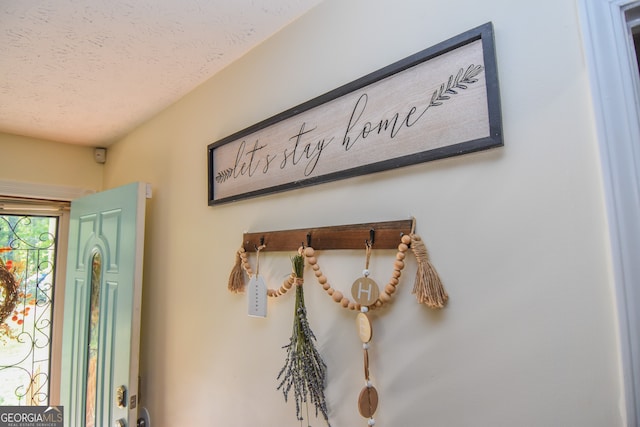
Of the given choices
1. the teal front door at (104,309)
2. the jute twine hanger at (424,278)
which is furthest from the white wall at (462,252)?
the teal front door at (104,309)

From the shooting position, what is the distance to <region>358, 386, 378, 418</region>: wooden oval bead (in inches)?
27.7

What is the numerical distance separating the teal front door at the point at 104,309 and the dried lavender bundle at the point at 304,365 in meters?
0.89

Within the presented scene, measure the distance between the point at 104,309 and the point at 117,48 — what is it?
1.16m

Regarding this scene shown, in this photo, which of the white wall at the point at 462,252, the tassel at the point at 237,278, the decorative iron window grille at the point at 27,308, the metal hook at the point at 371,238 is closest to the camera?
A: the white wall at the point at 462,252

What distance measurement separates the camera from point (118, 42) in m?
1.03

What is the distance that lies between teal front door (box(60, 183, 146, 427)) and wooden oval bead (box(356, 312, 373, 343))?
108 cm

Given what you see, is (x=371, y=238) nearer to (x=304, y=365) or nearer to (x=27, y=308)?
(x=304, y=365)

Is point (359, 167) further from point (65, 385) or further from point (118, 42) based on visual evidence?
point (65, 385)

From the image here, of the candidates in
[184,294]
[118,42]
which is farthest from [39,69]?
[184,294]

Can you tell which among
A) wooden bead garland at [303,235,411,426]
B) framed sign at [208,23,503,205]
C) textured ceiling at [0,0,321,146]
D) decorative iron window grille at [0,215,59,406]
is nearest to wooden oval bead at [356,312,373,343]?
wooden bead garland at [303,235,411,426]

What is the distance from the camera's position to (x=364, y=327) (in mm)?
715

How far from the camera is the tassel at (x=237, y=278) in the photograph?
1.04 meters

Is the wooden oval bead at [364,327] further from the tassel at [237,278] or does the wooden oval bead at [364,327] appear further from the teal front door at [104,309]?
the teal front door at [104,309]

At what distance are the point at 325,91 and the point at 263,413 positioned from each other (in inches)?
36.5
